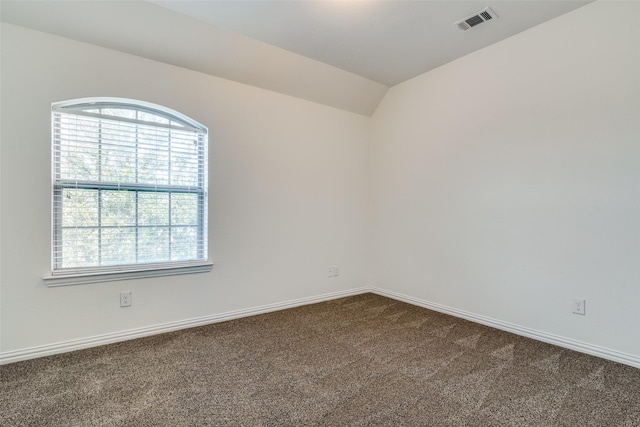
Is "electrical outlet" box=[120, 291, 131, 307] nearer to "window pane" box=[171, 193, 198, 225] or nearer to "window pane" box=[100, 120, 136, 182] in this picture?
"window pane" box=[171, 193, 198, 225]

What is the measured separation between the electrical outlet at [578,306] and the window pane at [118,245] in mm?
3579

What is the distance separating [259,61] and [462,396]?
10.1ft

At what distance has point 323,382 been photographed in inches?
75.8

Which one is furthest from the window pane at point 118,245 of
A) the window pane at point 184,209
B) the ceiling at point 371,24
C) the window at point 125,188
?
the ceiling at point 371,24

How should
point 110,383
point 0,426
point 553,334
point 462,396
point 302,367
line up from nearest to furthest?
point 0,426, point 462,396, point 110,383, point 302,367, point 553,334

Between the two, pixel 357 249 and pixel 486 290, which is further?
pixel 357 249

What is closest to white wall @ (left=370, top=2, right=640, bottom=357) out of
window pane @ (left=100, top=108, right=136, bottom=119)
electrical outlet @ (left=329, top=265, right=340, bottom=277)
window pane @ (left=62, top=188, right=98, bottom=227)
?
electrical outlet @ (left=329, top=265, right=340, bottom=277)

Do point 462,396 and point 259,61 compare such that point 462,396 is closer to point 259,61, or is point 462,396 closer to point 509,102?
point 509,102

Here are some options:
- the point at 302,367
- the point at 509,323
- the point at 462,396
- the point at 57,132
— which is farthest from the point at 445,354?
the point at 57,132

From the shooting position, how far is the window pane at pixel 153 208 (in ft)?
8.72

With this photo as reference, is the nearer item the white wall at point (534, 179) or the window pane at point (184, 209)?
the white wall at point (534, 179)

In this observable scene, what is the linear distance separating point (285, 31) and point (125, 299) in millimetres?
2604

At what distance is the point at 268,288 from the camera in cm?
329

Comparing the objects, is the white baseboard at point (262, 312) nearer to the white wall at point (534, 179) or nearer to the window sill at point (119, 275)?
the white wall at point (534, 179)
